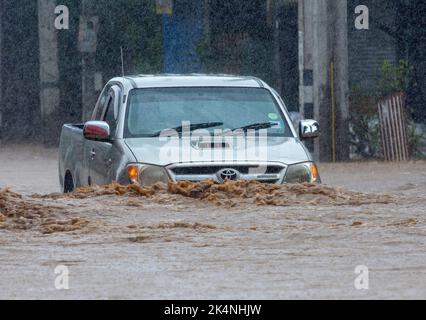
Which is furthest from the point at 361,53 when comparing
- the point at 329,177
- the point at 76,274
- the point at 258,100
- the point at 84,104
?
the point at 76,274

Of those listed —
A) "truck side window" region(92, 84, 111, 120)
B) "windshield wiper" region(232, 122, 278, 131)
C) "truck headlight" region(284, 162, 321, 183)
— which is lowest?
"truck headlight" region(284, 162, 321, 183)

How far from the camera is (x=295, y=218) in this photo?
11.6 meters

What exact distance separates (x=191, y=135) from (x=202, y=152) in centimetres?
40

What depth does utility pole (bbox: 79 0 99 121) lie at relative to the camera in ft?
77.2

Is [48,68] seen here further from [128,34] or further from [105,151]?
[105,151]

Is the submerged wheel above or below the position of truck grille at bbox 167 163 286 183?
below

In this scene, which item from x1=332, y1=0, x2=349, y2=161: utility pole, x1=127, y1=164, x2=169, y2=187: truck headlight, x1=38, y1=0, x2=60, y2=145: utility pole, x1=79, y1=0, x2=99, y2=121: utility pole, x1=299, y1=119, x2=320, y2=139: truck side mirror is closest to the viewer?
x1=127, y1=164, x2=169, y2=187: truck headlight

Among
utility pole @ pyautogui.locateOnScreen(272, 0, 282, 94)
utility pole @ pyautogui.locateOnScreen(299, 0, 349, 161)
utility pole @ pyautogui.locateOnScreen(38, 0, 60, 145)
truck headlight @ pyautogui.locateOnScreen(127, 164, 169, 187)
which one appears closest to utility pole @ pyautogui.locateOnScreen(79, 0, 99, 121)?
utility pole @ pyautogui.locateOnScreen(38, 0, 60, 145)

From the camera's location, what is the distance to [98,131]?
40.2ft

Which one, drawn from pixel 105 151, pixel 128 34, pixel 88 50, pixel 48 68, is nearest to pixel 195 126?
pixel 105 151

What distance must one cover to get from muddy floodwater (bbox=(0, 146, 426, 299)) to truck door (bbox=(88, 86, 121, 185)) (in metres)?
0.19

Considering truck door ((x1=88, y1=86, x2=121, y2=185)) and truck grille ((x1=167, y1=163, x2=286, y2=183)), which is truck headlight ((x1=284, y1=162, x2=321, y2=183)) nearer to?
truck grille ((x1=167, y1=163, x2=286, y2=183))
